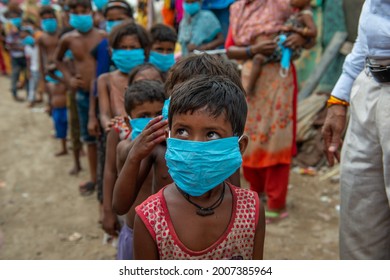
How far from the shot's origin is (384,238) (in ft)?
7.52

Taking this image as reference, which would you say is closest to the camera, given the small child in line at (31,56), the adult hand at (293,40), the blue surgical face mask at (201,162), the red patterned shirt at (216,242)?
the blue surgical face mask at (201,162)

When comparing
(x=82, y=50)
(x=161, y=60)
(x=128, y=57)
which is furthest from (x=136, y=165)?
(x=82, y=50)

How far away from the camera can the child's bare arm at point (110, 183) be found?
262 cm

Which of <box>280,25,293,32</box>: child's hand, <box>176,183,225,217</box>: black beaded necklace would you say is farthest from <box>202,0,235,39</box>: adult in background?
<box>176,183,225,217</box>: black beaded necklace

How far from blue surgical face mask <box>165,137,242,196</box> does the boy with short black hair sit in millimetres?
3336

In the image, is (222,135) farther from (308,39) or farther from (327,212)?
(327,212)

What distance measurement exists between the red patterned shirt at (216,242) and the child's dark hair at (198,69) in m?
0.60

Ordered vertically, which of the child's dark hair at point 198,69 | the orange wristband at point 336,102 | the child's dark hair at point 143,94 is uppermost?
the child's dark hair at point 198,69

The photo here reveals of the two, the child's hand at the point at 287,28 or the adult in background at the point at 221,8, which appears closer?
the child's hand at the point at 287,28

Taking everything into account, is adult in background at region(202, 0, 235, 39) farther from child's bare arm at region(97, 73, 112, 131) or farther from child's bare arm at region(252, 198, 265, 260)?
child's bare arm at region(252, 198, 265, 260)

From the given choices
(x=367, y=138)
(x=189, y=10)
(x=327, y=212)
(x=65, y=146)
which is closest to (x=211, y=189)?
(x=367, y=138)

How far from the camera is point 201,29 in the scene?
188 inches

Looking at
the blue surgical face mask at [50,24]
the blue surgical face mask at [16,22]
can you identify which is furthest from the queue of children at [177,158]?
the blue surgical face mask at [16,22]

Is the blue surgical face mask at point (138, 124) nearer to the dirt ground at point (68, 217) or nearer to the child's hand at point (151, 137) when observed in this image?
the child's hand at point (151, 137)
